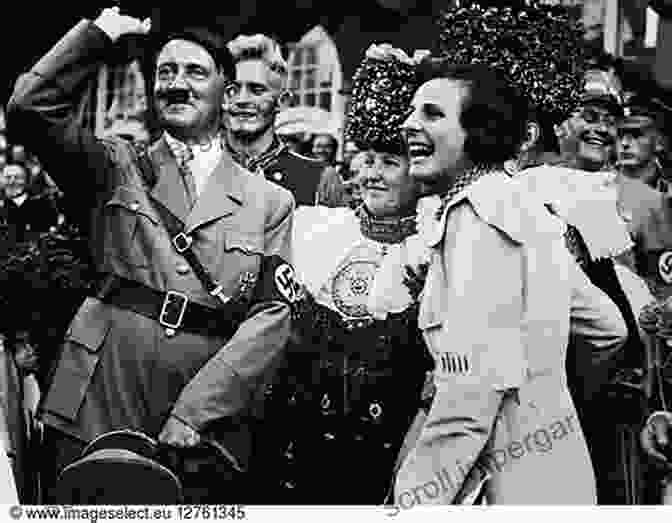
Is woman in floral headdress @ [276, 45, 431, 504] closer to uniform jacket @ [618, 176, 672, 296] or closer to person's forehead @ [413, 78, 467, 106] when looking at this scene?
person's forehead @ [413, 78, 467, 106]

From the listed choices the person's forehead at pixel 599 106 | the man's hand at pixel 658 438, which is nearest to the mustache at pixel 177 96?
the person's forehead at pixel 599 106

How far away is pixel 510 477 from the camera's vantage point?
16.2ft

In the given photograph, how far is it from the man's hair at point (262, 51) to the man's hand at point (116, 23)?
1.42 feet

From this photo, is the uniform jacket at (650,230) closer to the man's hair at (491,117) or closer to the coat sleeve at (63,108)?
the man's hair at (491,117)

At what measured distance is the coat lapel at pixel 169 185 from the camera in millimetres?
5840

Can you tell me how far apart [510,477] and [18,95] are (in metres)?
2.17

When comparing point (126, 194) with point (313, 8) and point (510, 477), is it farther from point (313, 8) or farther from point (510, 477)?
point (510, 477)

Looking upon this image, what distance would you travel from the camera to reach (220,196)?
5887mm

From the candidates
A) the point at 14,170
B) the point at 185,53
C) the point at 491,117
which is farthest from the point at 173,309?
the point at 491,117

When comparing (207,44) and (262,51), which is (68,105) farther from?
(262,51)

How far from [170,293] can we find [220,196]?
16.7 inches

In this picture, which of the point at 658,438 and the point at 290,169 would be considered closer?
the point at 658,438

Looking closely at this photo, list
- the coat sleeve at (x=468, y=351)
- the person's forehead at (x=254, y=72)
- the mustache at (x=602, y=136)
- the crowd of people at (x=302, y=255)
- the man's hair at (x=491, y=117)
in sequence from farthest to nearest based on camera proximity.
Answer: the person's forehead at (x=254, y=72), the mustache at (x=602, y=136), the crowd of people at (x=302, y=255), the man's hair at (x=491, y=117), the coat sleeve at (x=468, y=351)

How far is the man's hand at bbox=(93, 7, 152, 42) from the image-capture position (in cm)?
566
